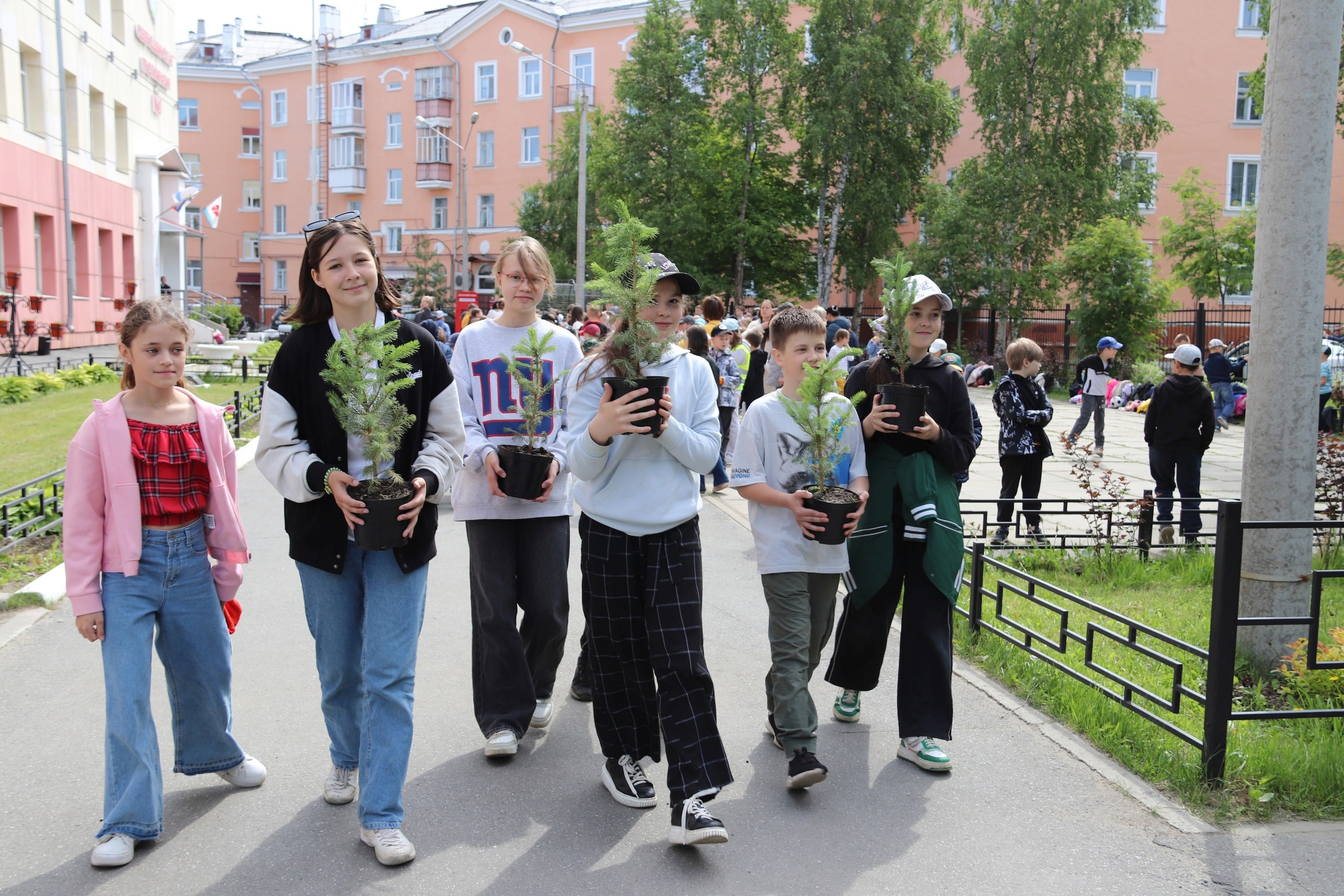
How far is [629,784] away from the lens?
13.6 ft

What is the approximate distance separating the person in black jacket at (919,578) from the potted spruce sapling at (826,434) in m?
0.21

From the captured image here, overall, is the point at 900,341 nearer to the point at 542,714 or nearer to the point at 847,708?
the point at 847,708

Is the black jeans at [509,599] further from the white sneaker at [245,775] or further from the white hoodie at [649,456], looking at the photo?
the white sneaker at [245,775]

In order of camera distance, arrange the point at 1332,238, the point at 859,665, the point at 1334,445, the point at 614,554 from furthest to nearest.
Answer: the point at 1332,238 < the point at 1334,445 < the point at 859,665 < the point at 614,554

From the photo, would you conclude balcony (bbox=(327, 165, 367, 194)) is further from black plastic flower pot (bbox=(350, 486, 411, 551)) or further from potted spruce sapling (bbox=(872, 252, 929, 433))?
black plastic flower pot (bbox=(350, 486, 411, 551))

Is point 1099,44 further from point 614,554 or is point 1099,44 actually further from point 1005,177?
point 614,554

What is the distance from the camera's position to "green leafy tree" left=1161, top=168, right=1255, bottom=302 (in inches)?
1185

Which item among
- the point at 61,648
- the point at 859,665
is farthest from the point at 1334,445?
the point at 61,648

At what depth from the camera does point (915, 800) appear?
420 centimetres

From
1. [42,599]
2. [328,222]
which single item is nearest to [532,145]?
[42,599]

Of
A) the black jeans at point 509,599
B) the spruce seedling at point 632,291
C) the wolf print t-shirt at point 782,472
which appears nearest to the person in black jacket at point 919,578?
the wolf print t-shirt at point 782,472

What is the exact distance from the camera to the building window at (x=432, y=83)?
2152 inches

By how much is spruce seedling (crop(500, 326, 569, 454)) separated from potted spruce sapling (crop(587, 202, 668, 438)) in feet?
1.54

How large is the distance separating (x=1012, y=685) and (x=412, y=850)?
323 cm
